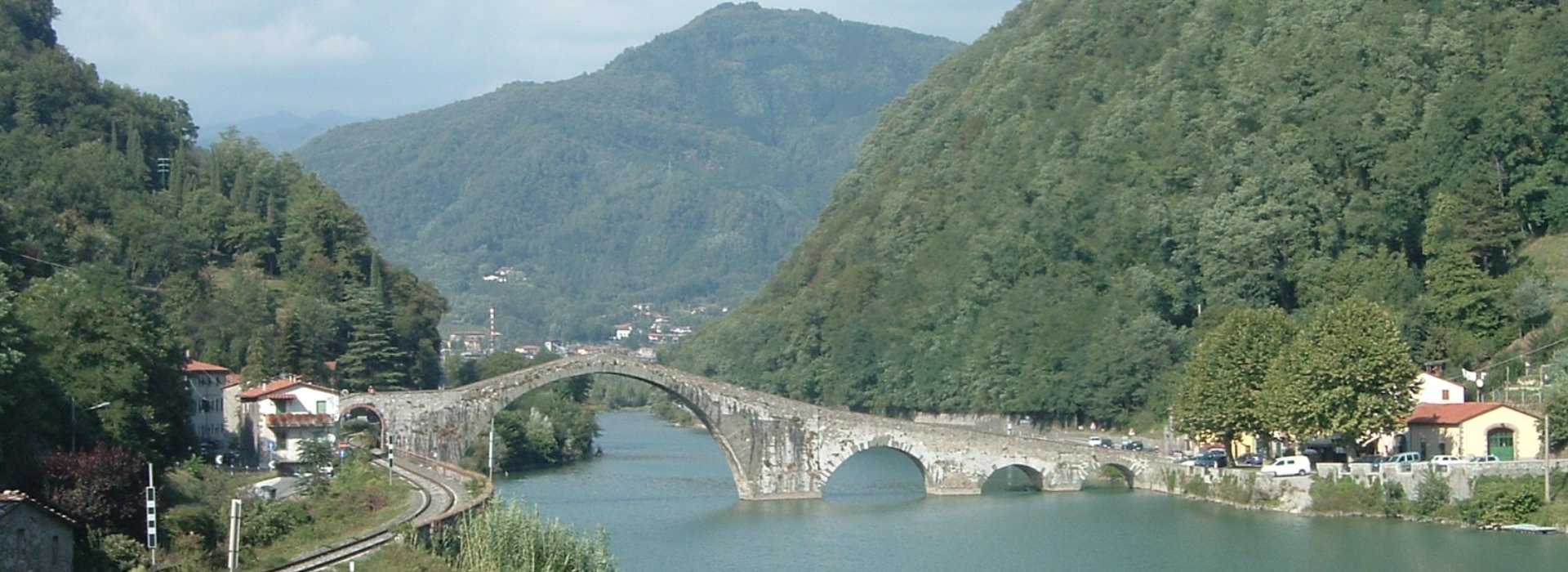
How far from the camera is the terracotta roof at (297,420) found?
231 ft

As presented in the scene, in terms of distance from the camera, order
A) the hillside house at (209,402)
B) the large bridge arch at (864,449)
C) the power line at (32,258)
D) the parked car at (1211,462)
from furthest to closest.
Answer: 1. the hillside house at (209,402)
2. the power line at (32,258)
3. the large bridge arch at (864,449)
4. the parked car at (1211,462)

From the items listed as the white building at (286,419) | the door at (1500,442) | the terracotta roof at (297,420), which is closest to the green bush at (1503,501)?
the door at (1500,442)

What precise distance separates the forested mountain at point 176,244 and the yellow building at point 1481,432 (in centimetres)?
3450

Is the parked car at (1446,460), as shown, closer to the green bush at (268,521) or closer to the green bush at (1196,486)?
the green bush at (1196,486)

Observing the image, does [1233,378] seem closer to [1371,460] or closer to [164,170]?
[1371,460]

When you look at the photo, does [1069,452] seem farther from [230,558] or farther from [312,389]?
[230,558]

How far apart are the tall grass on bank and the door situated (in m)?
28.8

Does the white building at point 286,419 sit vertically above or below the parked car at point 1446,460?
above

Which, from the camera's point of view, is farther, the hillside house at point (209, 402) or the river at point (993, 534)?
the hillside house at point (209, 402)

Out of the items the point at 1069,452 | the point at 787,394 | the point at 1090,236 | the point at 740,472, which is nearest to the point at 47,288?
the point at 740,472

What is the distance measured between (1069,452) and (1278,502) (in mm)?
8705

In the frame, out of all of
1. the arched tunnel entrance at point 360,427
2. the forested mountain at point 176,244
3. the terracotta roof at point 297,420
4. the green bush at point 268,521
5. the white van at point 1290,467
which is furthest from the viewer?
the terracotta roof at point 297,420

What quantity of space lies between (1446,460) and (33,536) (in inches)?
1448

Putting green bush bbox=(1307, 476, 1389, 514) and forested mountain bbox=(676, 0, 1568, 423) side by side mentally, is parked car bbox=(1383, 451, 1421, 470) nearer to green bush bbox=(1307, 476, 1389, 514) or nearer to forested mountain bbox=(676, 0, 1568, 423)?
green bush bbox=(1307, 476, 1389, 514)
